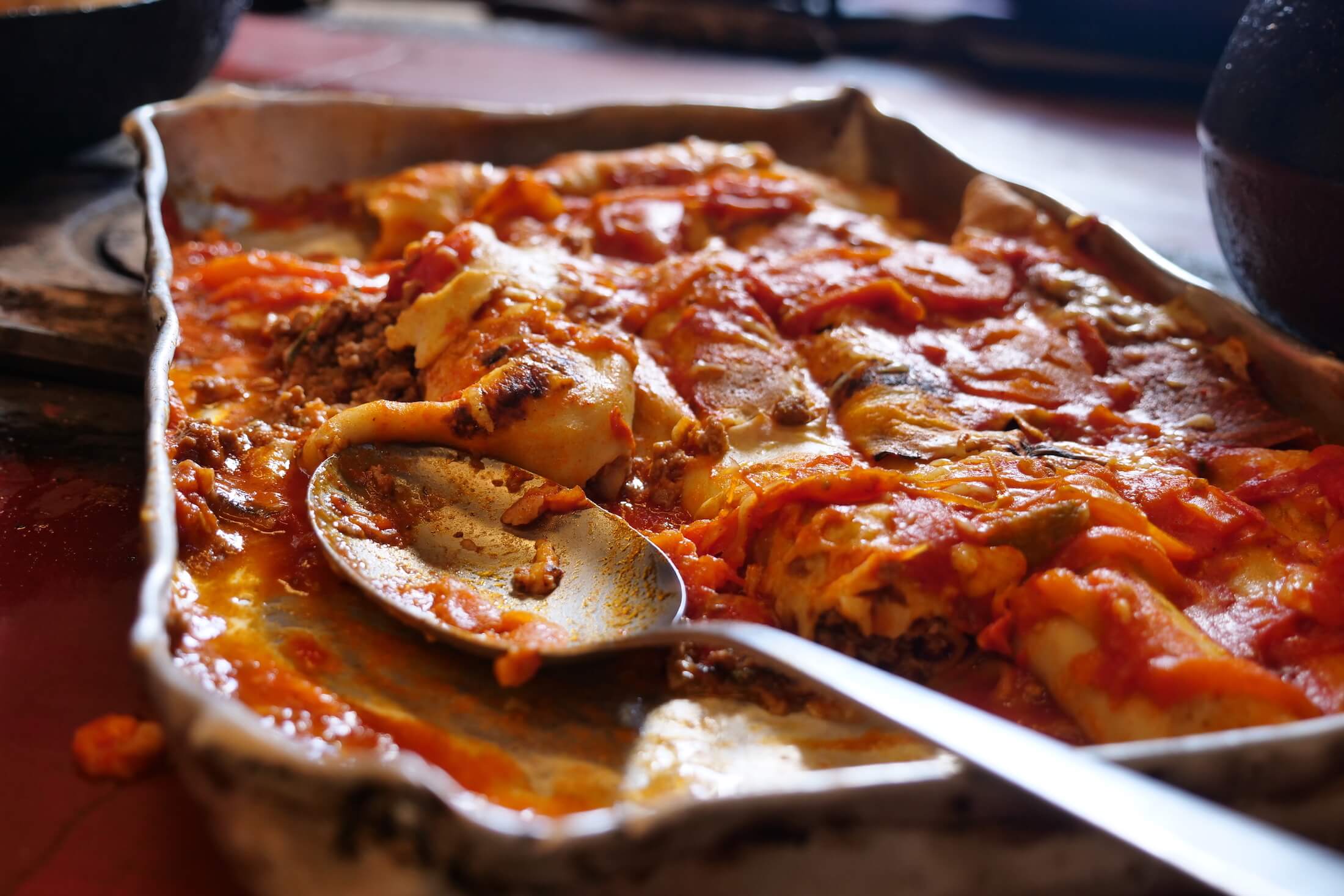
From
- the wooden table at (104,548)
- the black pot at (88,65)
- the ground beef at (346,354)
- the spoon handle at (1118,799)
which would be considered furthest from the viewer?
the black pot at (88,65)

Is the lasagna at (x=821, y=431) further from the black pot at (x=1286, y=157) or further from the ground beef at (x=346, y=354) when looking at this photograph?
the black pot at (x=1286, y=157)

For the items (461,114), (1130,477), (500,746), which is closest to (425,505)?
(500,746)

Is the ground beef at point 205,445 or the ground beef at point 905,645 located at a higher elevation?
the ground beef at point 905,645

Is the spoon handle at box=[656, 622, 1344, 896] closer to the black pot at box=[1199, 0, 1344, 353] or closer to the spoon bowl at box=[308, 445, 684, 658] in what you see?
the spoon bowl at box=[308, 445, 684, 658]

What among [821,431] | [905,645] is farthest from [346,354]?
[905,645]

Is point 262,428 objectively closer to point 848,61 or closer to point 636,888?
point 636,888

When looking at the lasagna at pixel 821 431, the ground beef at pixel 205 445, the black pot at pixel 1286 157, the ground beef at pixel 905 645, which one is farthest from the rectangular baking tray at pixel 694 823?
the black pot at pixel 1286 157

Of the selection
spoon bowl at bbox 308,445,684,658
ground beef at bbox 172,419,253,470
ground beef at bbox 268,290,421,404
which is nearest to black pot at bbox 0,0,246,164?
ground beef at bbox 268,290,421,404
